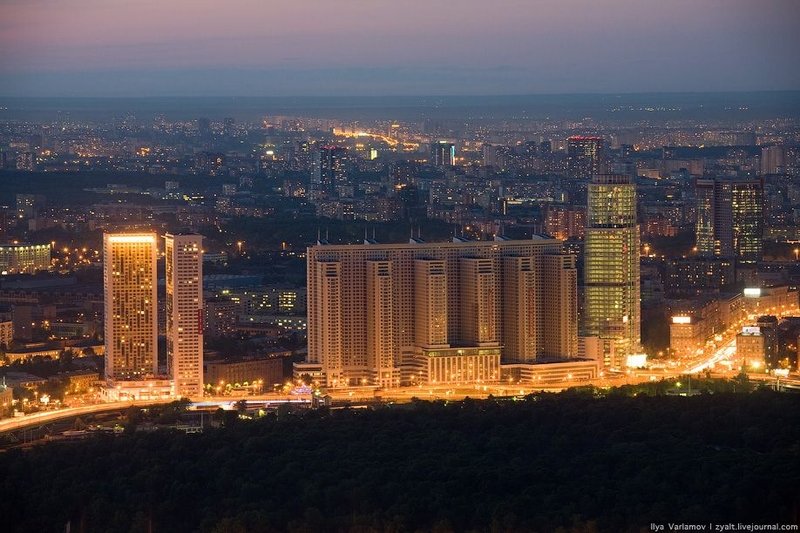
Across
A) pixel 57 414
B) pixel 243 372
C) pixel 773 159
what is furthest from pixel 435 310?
pixel 773 159

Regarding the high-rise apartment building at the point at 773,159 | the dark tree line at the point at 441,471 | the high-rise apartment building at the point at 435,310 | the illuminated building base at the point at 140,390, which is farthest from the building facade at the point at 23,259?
the high-rise apartment building at the point at 773,159

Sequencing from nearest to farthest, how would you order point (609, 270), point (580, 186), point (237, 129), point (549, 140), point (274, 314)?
point (609, 270)
point (274, 314)
point (580, 186)
point (549, 140)
point (237, 129)

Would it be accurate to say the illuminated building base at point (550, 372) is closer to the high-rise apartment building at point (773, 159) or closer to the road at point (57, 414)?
the road at point (57, 414)

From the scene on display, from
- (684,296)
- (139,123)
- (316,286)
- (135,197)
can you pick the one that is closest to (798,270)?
(684,296)

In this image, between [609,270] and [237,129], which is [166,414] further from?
[237,129]

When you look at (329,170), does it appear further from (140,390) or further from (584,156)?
(140,390)

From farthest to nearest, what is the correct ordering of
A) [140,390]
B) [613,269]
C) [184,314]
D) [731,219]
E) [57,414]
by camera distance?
[731,219] → [613,269] → [184,314] → [140,390] → [57,414]
